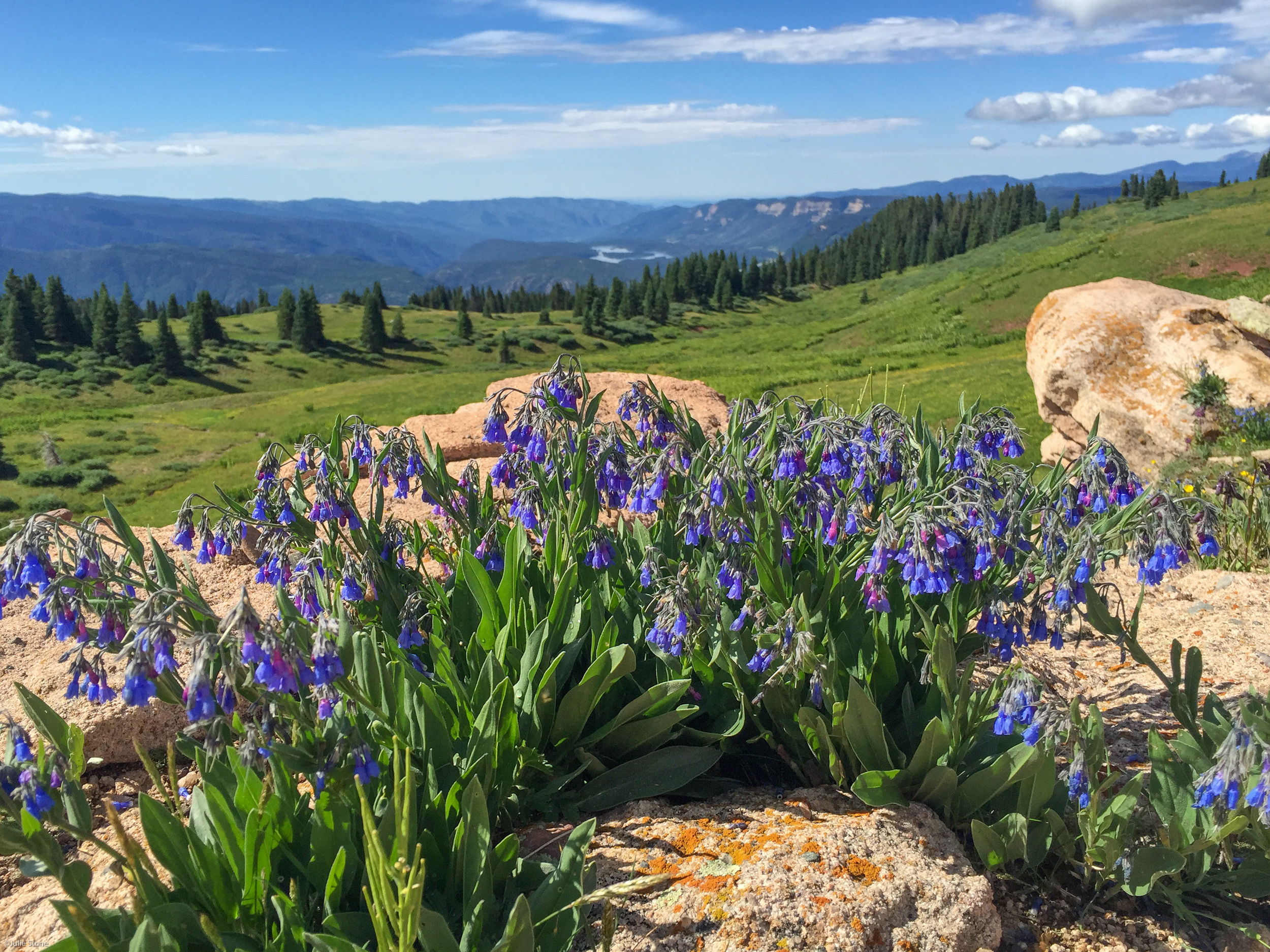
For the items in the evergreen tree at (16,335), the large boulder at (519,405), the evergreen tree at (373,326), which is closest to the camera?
the large boulder at (519,405)

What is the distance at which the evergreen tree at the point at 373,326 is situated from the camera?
127438 mm

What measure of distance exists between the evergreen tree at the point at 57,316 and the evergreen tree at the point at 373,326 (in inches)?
1613

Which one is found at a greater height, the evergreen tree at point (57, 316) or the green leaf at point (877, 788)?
the evergreen tree at point (57, 316)

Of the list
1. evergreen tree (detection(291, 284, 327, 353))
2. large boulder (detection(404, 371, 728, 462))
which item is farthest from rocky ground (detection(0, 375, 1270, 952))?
evergreen tree (detection(291, 284, 327, 353))

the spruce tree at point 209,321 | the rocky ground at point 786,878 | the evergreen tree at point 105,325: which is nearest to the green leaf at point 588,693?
the rocky ground at point 786,878

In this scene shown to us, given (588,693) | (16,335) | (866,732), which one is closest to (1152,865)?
(866,732)

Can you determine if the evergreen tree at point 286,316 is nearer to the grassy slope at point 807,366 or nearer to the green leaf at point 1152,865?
the grassy slope at point 807,366

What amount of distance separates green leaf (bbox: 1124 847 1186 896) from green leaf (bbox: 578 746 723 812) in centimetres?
184

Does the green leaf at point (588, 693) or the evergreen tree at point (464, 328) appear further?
the evergreen tree at point (464, 328)

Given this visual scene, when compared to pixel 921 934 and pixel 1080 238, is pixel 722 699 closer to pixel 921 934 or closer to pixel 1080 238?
pixel 921 934

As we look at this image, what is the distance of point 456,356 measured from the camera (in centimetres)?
12538

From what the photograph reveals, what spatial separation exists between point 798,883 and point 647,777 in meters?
0.94

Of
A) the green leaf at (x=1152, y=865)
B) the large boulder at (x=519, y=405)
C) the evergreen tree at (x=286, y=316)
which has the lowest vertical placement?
the green leaf at (x=1152, y=865)

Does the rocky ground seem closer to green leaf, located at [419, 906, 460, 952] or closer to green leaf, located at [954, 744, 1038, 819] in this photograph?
green leaf, located at [954, 744, 1038, 819]
